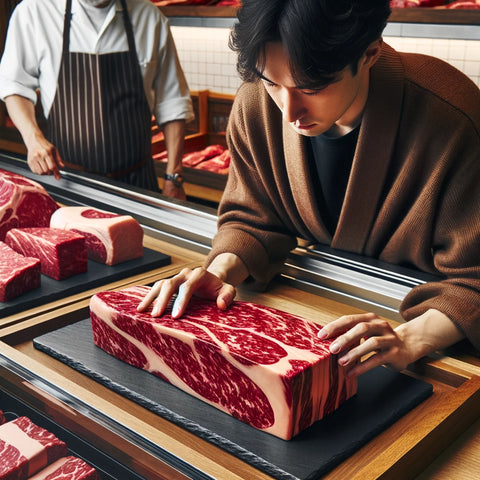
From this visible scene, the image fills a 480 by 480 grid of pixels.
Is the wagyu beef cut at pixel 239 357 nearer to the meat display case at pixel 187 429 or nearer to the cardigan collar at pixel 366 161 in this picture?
the meat display case at pixel 187 429

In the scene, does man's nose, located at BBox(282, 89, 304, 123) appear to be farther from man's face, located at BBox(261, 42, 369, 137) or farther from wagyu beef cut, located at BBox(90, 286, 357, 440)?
wagyu beef cut, located at BBox(90, 286, 357, 440)

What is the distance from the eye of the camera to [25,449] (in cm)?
100

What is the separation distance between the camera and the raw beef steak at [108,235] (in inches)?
67.2

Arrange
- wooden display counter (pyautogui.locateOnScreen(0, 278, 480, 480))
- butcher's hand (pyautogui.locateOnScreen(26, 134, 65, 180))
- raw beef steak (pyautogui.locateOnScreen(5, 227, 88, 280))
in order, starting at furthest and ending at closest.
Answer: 1. butcher's hand (pyautogui.locateOnScreen(26, 134, 65, 180))
2. raw beef steak (pyautogui.locateOnScreen(5, 227, 88, 280))
3. wooden display counter (pyautogui.locateOnScreen(0, 278, 480, 480))

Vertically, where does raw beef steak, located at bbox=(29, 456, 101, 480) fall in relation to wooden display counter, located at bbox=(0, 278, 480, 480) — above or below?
below

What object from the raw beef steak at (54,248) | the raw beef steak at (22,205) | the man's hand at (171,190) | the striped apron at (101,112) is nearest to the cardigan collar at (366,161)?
the raw beef steak at (54,248)

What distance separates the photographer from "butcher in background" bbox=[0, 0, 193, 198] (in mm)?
2953

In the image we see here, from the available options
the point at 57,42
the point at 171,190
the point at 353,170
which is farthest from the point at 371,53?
the point at 57,42

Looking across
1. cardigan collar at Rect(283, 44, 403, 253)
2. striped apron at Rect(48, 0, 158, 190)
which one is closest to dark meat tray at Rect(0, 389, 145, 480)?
cardigan collar at Rect(283, 44, 403, 253)

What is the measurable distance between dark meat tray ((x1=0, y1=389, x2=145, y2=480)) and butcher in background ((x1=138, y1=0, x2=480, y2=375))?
29 cm

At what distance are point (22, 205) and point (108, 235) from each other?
35 cm

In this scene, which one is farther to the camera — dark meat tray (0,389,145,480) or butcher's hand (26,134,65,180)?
butcher's hand (26,134,65,180)

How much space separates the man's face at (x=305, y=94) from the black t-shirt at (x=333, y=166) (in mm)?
216

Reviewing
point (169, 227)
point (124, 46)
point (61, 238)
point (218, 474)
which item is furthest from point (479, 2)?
point (218, 474)
